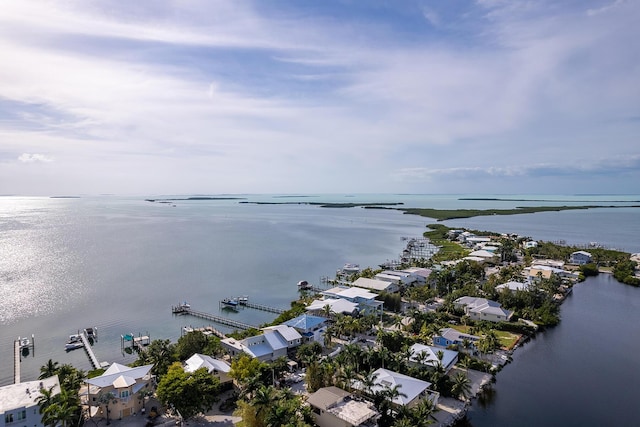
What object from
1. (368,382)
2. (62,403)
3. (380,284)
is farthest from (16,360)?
(380,284)

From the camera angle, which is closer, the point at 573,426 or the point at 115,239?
the point at 573,426

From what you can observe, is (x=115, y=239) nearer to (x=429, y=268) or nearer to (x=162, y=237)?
(x=162, y=237)

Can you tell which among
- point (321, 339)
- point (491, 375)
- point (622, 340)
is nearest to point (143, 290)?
point (321, 339)

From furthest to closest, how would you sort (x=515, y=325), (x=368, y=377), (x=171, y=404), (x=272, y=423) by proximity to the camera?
(x=515, y=325) < (x=368, y=377) < (x=171, y=404) < (x=272, y=423)

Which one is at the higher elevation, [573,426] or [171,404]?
[171,404]

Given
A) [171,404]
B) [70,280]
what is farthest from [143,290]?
[171,404]

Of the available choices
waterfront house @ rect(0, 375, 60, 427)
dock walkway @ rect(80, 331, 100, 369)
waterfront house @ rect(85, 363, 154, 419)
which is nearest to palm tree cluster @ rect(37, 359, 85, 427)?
waterfront house @ rect(0, 375, 60, 427)

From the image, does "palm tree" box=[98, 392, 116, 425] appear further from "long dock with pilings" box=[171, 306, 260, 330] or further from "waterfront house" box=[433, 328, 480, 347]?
"waterfront house" box=[433, 328, 480, 347]

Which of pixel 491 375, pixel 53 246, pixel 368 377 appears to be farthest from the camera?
pixel 53 246
